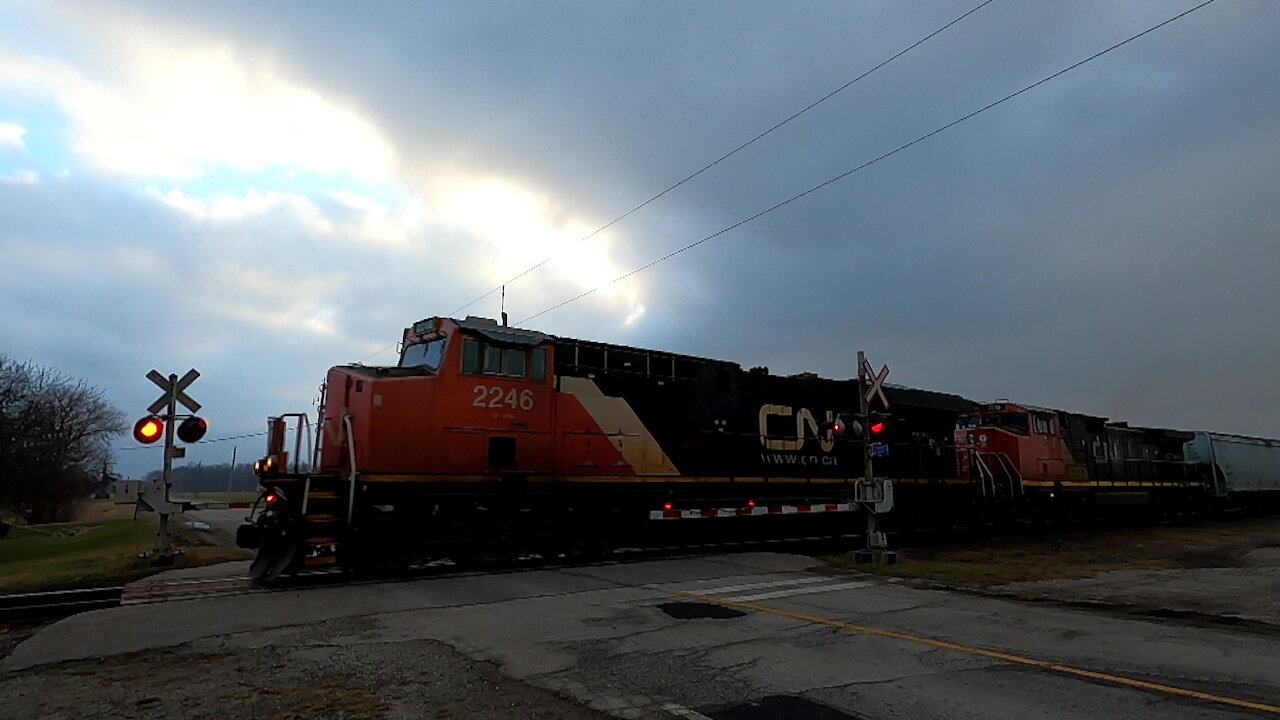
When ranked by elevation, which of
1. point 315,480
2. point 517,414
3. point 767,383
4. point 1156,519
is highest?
point 767,383

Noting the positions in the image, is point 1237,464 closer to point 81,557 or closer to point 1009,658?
point 1009,658

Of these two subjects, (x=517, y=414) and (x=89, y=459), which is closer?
(x=517, y=414)

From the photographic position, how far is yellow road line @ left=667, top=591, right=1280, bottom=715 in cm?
462

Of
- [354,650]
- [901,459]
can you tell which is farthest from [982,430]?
[354,650]

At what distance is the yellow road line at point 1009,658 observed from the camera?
4.62m

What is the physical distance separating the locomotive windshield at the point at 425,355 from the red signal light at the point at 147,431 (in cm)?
432

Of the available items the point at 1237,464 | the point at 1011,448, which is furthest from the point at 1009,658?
the point at 1237,464

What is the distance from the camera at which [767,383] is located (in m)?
16.5

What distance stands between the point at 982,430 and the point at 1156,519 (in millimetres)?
12477

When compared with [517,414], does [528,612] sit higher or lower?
lower

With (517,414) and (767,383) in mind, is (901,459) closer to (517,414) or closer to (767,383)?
(767,383)

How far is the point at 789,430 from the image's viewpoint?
16.7 m

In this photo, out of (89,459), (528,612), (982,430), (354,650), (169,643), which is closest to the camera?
(354,650)

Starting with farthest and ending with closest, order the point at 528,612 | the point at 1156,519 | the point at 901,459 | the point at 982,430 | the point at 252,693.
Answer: the point at 1156,519, the point at 982,430, the point at 901,459, the point at 528,612, the point at 252,693
